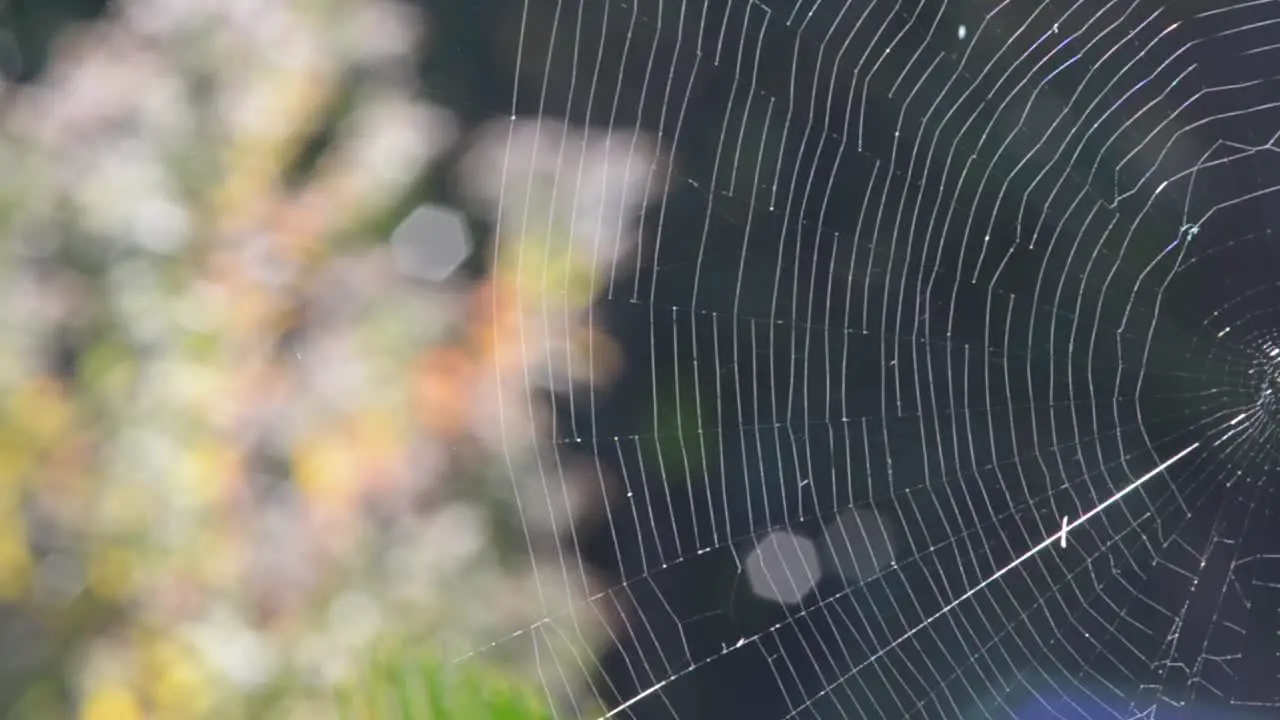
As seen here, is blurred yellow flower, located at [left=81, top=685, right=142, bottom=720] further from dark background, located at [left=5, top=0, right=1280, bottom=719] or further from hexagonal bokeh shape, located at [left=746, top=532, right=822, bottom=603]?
hexagonal bokeh shape, located at [left=746, top=532, right=822, bottom=603]

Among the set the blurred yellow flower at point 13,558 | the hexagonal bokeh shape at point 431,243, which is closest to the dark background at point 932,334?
the hexagonal bokeh shape at point 431,243

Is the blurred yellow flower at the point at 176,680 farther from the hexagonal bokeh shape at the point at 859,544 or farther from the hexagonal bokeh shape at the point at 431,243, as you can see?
the hexagonal bokeh shape at the point at 859,544

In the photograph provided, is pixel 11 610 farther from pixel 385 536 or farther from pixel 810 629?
pixel 810 629

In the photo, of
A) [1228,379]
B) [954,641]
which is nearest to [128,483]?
[954,641]

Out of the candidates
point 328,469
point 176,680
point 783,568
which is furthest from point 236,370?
point 783,568

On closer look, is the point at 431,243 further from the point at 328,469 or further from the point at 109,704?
the point at 109,704
